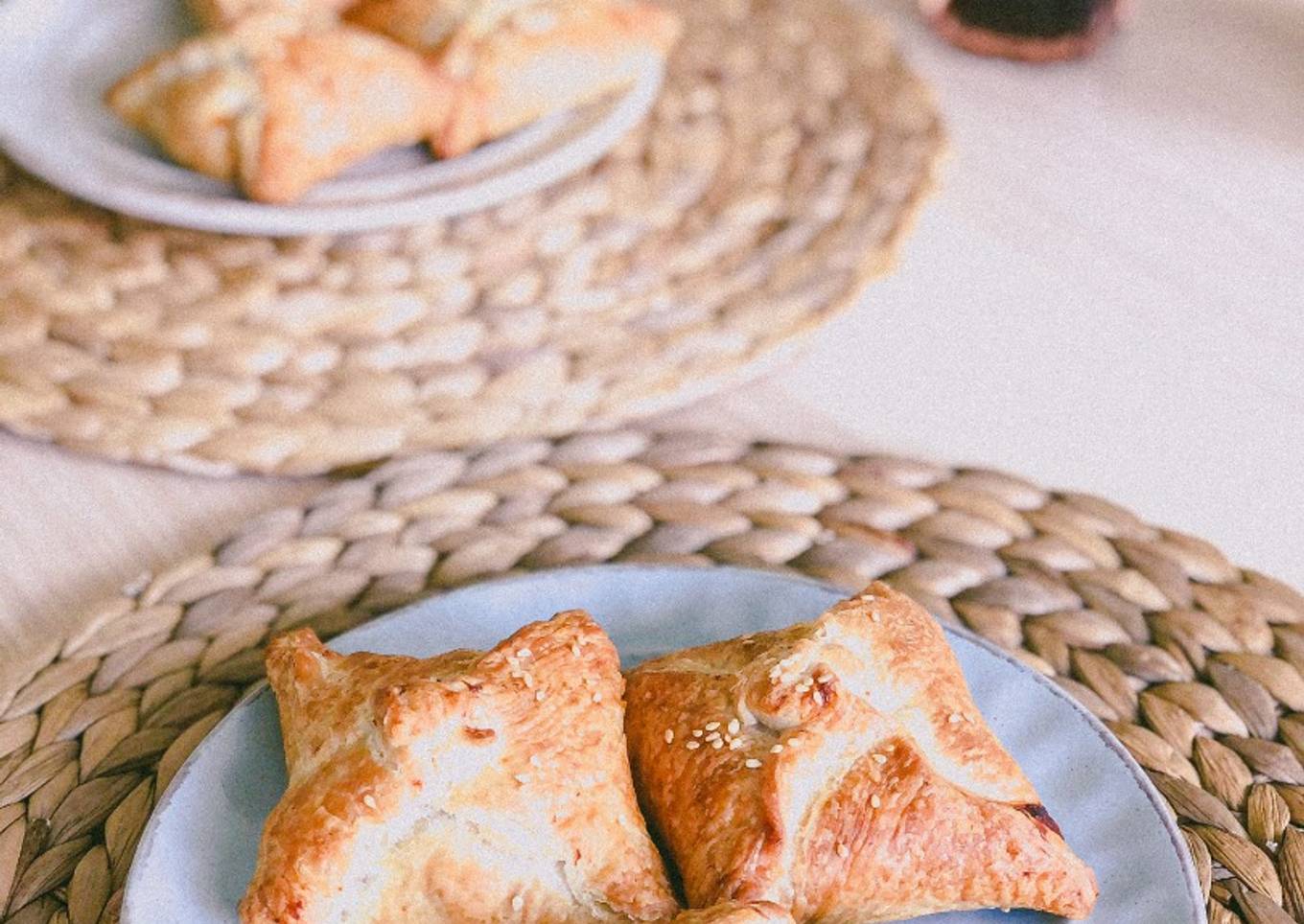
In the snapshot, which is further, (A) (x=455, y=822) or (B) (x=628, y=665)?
(B) (x=628, y=665)

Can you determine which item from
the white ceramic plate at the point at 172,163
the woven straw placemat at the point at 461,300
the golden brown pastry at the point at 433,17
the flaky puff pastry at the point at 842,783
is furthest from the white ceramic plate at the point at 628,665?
the golden brown pastry at the point at 433,17

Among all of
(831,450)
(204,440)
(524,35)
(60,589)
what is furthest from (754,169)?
(60,589)

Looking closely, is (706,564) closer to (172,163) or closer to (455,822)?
(455,822)

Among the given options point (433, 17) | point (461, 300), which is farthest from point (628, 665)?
point (433, 17)

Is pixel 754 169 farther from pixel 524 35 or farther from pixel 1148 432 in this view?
pixel 1148 432

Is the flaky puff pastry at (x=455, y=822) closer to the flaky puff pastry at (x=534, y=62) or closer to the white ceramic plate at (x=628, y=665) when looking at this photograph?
the white ceramic plate at (x=628, y=665)

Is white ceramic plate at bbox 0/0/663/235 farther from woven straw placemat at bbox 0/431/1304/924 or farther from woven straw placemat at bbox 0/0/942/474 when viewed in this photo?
woven straw placemat at bbox 0/431/1304/924
